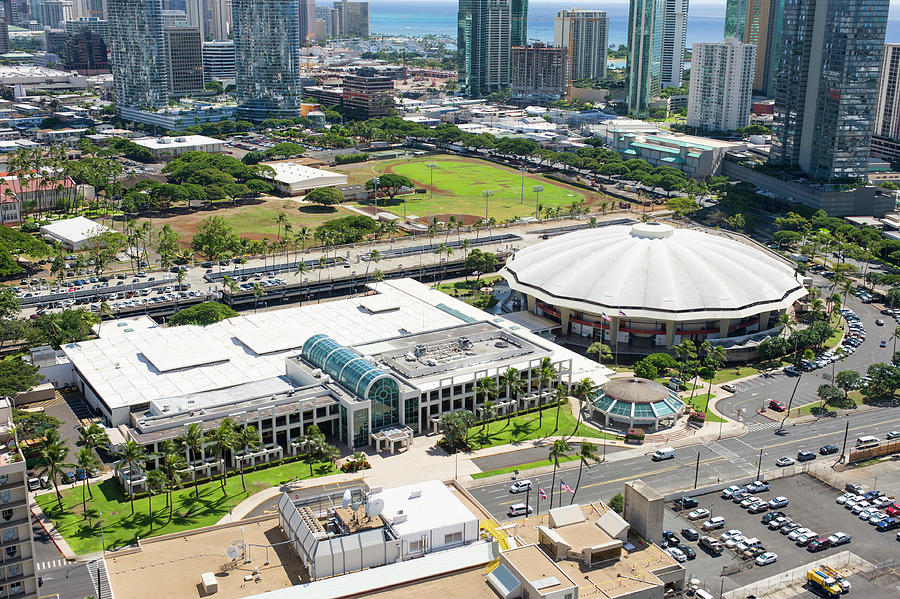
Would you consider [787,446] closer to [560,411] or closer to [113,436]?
[560,411]

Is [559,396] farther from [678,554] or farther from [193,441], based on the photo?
[193,441]

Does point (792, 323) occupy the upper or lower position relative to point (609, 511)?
lower

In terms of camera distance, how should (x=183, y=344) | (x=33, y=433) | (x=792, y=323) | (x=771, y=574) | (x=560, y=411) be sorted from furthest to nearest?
(x=792, y=323) → (x=183, y=344) → (x=560, y=411) → (x=33, y=433) → (x=771, y=574)

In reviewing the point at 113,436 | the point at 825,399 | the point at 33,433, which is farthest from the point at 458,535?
the point at 825,399

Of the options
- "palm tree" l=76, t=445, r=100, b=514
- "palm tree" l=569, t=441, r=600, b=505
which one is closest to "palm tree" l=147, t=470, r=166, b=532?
"palm tree" l=76, t=445, r=100, b=514

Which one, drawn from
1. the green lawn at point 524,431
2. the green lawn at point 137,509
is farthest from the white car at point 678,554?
the green lawn at point 137,509

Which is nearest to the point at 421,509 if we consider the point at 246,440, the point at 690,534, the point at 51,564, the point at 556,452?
the point at 556,452
